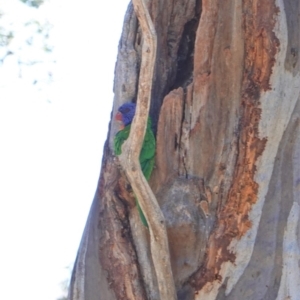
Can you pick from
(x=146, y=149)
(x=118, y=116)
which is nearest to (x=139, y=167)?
(x=146, y=149)

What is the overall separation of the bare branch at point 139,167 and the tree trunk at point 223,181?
0.34 ft

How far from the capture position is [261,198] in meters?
2.69

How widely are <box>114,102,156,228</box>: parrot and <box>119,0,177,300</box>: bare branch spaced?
9.2 inches

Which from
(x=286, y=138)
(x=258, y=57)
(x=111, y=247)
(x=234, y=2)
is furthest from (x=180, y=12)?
(x=111, y=247)

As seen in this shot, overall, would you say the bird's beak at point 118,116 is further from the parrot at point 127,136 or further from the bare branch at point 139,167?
the bare branch at point 139,167

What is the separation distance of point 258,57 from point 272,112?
0.22 metres

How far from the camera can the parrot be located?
3043mm

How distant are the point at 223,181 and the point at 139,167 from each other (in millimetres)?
366

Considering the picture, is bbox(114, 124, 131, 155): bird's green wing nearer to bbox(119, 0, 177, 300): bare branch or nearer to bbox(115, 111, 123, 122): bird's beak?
bbox(115, 111, 123, 122): bird's beak

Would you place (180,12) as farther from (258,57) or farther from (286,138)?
(286,138)

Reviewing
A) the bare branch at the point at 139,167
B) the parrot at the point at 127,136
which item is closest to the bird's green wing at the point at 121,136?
the parrot at the point at 127,136

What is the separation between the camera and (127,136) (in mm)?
3027

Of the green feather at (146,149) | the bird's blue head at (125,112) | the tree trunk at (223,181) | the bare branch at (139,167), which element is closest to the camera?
the bare branch at (139,167)

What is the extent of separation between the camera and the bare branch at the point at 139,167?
2559 mm
